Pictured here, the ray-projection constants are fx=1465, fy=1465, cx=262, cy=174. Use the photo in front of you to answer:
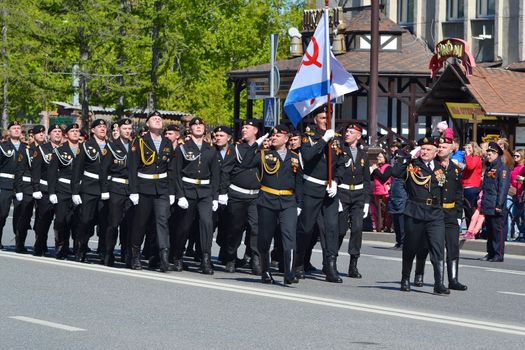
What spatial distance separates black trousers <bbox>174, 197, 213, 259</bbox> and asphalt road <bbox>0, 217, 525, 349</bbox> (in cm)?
38

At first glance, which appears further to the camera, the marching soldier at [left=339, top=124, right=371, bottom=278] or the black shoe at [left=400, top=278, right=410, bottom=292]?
the marching soldier at [left=339, top=124, right=371, bottom=278]

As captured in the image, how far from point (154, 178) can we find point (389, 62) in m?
29.6

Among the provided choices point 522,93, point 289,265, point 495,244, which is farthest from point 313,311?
point 522,93

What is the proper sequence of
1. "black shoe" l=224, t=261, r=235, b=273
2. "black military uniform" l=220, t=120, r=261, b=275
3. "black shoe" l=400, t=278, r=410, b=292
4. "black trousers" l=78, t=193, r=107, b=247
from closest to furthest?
"black shoe" l=400, t=278, r=410, b=292 → "black shoe" l=224, t=261, r=235, b=273 → "black military uniform" l=220, t=120, r=261, b=275 → "black trousers" l=78, t=193, r=107, b=247

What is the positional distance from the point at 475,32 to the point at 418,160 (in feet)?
141

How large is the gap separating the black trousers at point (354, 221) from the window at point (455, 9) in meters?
42.5

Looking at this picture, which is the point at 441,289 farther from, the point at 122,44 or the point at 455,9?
the point at 455,9

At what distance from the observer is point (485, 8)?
5725 centimetres

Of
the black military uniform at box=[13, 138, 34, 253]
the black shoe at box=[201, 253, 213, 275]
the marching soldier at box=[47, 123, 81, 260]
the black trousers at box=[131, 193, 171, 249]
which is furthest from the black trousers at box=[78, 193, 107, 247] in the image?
the black shoe at box=[201, 253, 213, 275]

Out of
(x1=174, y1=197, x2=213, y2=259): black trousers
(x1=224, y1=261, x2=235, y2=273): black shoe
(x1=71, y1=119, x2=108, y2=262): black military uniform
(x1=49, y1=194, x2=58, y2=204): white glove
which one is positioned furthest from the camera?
(x1=49, y1=194, x2=58, y2=204): white glove

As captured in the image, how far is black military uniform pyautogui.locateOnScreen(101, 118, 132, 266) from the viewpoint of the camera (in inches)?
717

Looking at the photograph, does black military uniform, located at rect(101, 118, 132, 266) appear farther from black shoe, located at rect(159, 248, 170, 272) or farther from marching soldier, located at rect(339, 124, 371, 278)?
marching soldier, located at rect(339, 124, 371, 278)

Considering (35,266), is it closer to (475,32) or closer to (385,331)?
(385,331)

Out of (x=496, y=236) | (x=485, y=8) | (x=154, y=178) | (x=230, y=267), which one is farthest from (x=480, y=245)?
(x=485, y=8)
